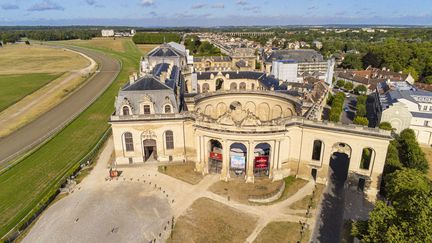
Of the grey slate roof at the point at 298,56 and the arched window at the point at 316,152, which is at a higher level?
the grey slate roof at the point at 298,56

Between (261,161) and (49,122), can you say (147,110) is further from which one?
(49,122)

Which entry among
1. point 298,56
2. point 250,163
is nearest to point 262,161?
point 250,163

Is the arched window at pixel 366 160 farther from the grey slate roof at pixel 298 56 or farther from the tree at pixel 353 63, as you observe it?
the tree at pixel 353 63

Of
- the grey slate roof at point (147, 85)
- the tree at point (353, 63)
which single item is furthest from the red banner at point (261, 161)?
the tree at point (353, 63)

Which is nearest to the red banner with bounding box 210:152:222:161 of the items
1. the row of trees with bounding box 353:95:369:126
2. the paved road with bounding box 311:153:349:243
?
the paved road with bounding box 311:153:349:243

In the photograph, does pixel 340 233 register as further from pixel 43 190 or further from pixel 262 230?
pixel 43 190

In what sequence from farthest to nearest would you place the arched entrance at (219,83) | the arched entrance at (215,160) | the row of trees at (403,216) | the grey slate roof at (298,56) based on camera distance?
the grey slate roof at (298,56) < the arched entrance at (219,83) < the arched entrance at (215,160) < the row of trees at (403,216)

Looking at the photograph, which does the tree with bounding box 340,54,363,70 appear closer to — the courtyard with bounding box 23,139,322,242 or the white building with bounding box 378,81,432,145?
the white building with bounding box 378,81,432,145
